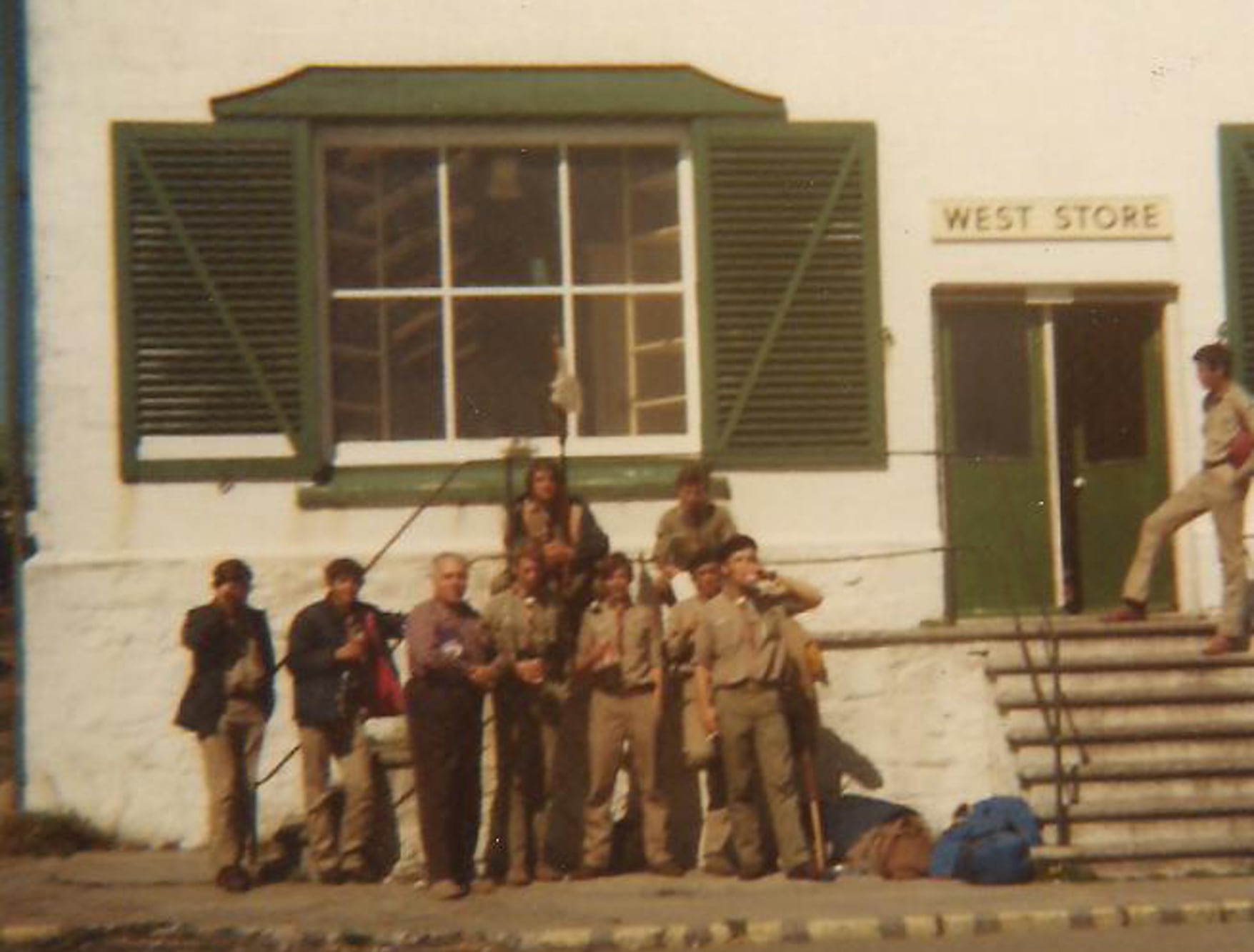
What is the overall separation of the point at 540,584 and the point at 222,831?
2.14 meters

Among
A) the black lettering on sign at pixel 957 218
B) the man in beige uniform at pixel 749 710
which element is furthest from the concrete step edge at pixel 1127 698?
the black lettering on sign at pixel 957 218

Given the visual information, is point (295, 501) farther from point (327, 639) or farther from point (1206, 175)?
point (1206, 175)

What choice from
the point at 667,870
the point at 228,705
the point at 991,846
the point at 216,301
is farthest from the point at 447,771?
the point at 216,301

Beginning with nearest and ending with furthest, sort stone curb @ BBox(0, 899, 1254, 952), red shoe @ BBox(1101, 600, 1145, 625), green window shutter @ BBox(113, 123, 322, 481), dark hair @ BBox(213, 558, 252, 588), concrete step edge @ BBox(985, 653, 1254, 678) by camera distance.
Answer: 1. stone curb @ BBox(0, 899, 1254, 952)
2. dark hair @ BBox(213, 558, 252, 588)
3. concrete step edge @ BBox(985, 653, 1254, 678)
4. green window shutter @ BBox(113, 123, 322, 481)
5. red shoe @ BBox(1101, 600, 1145, 625)

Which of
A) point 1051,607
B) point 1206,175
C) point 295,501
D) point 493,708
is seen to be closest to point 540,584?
point 493,708

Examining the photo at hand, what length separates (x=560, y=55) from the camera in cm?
1373

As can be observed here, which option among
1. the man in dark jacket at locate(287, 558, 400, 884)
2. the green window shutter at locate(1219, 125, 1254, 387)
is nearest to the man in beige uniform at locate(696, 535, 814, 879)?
the man in dark jacket at locate(287, 558, 400, 884)

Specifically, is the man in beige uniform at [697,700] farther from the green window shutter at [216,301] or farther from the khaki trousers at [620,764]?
the green window shutter at [216,301]

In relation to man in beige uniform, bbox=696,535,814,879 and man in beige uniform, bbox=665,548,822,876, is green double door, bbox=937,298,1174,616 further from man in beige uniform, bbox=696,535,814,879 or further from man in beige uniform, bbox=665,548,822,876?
man in beige uniform, bbox=696,535,814,879

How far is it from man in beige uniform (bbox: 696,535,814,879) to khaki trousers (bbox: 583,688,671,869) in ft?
1.18

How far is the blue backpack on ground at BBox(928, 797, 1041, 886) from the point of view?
11719 mm

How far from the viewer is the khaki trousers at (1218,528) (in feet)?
43.9

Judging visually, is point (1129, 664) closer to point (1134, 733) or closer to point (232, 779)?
point (1134, 733)

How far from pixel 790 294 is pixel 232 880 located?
16.1 feet
